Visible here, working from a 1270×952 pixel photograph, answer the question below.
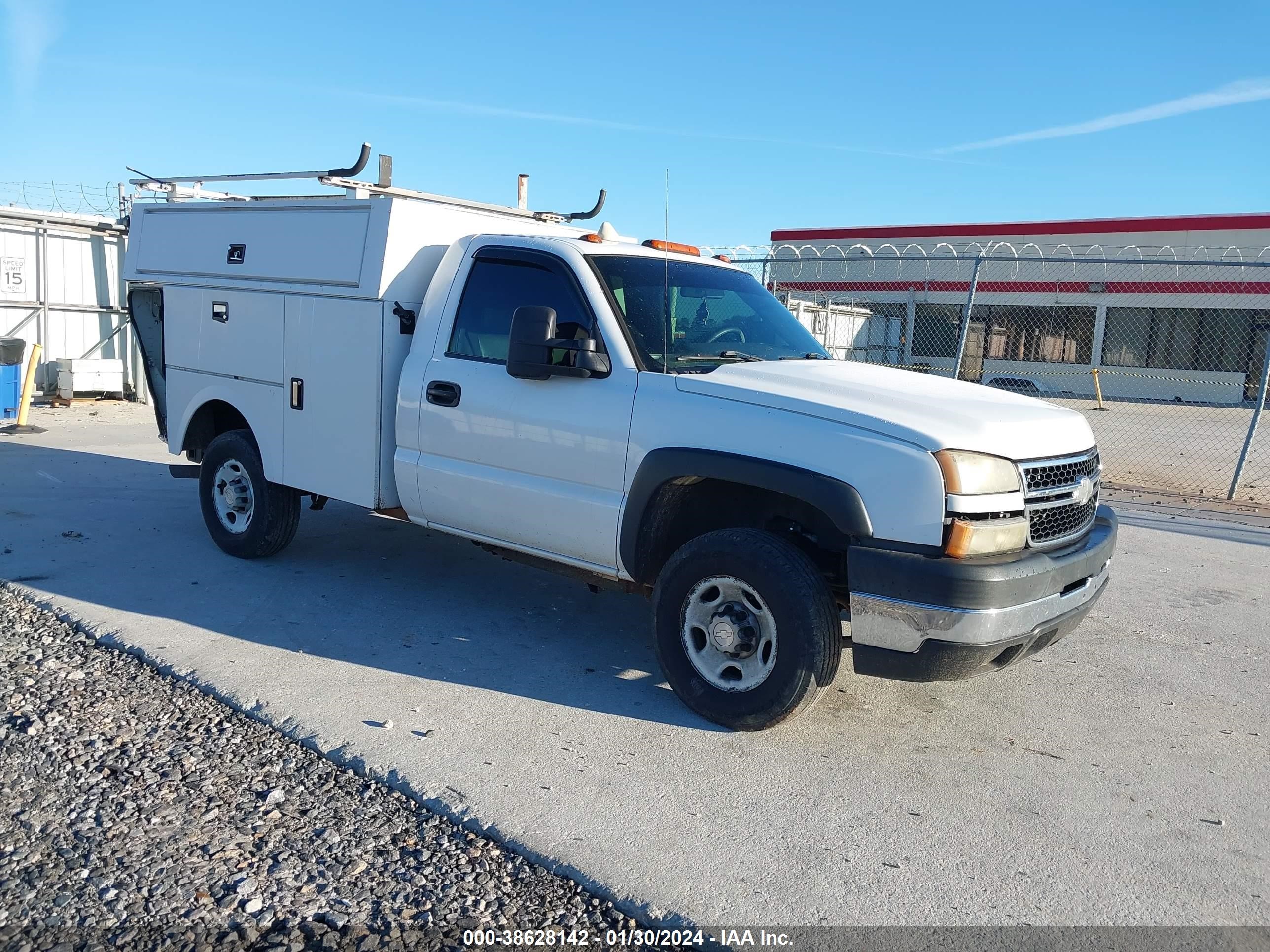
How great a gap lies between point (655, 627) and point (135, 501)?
5.80 metres

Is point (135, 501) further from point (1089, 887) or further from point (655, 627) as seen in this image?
point (1089, 887)

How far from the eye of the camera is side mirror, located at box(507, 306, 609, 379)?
4.56m

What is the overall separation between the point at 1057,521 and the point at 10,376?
12413mm

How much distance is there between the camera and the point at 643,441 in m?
4.46

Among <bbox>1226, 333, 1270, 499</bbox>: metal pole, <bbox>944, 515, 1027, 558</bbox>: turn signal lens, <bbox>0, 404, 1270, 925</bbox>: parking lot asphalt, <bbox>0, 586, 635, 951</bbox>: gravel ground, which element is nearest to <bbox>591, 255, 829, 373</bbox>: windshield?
<bbox>944, 515, 1027, 558</bbox>: turn signal lens

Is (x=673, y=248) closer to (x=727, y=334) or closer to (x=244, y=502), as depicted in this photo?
(x=727, y=334)

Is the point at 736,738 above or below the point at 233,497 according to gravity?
below

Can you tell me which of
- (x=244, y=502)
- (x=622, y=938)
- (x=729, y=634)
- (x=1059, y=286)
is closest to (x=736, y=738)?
(x=729, y=634)

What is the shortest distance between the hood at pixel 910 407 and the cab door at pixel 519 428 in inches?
20.6

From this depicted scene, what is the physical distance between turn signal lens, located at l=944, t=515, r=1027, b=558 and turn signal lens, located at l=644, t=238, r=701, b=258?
7.96ft

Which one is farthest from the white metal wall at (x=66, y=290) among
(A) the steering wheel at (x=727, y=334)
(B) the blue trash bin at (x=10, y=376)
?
(A) the steering wheel at (x=727, y=334)

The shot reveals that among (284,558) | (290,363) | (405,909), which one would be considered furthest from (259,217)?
(405,909)

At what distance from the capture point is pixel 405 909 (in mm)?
2977

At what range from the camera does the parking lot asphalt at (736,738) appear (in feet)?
10.7
